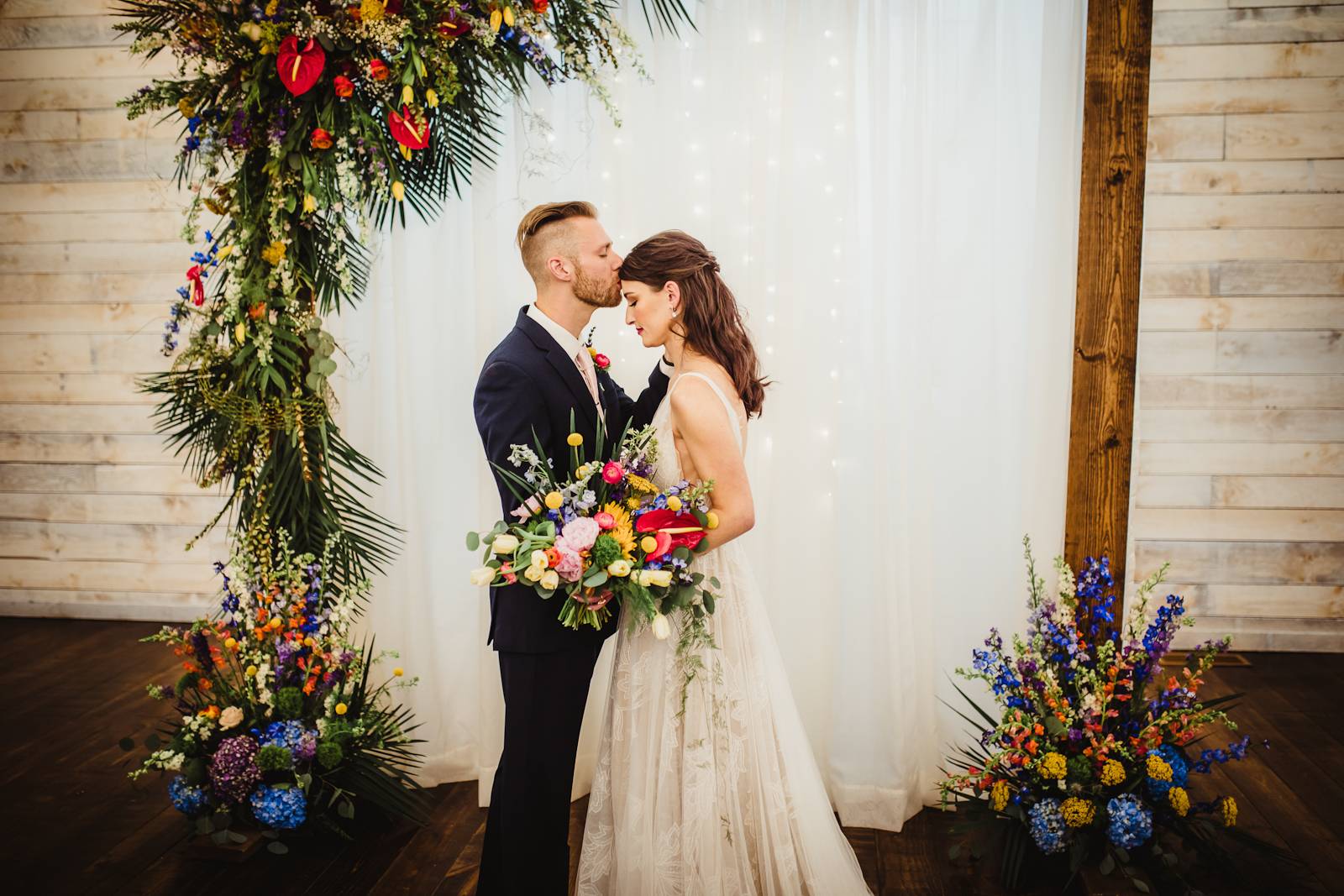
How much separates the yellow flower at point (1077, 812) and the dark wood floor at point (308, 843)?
0.28 metres

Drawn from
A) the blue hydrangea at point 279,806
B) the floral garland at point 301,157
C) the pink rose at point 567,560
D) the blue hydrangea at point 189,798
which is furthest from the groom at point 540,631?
the blue hydrangea at point 189,798

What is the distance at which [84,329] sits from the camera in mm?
4133

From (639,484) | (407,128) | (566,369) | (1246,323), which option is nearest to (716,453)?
(639,484)

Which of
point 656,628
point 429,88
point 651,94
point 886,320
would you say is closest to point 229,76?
point 429,88

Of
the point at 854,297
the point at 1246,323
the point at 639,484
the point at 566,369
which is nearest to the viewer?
the point at 639,484

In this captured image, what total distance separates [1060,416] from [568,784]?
1.77m

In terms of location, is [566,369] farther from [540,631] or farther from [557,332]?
[540,631]

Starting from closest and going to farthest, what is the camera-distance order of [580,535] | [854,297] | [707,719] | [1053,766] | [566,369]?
[580,535]
[707,719]
[566,369]
[1053,766]
[854,297]

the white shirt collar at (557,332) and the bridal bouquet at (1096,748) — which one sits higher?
the white shirt collar at (557,332)

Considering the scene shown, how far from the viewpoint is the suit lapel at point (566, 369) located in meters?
2.11

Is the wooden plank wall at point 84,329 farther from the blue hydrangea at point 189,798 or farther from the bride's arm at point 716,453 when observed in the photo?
the bride's arm at point 716,453

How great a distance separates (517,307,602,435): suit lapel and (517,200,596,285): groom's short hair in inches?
5.9

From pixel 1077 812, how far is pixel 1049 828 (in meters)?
0.08

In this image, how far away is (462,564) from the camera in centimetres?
287
